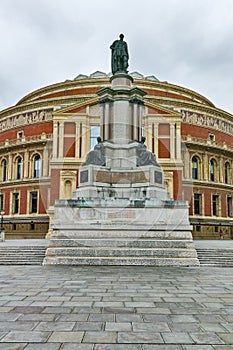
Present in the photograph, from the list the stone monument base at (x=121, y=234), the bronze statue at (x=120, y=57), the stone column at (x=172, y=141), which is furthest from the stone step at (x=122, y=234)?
the stone column at (x=172, y=141)

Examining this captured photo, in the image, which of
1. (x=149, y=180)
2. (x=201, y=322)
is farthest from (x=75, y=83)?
(x=201, y=322)

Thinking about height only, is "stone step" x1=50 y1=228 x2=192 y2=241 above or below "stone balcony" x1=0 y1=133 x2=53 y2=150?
below

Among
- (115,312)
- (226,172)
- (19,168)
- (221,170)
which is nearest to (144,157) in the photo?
(115,312)

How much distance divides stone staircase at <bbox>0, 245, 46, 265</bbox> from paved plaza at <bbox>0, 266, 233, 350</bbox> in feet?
11.4

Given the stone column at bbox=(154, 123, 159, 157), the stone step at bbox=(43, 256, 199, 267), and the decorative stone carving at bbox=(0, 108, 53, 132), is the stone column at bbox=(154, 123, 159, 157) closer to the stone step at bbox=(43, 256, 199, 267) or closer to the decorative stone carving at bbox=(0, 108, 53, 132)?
the decorative stone carving at bbox=(0, 108, 53, 132)

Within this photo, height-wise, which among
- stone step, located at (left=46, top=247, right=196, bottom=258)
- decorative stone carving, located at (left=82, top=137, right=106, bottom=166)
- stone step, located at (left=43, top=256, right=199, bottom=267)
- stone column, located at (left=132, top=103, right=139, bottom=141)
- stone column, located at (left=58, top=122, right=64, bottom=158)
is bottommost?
stone step, located at (left=43, top=256, right=199, bottom=267)

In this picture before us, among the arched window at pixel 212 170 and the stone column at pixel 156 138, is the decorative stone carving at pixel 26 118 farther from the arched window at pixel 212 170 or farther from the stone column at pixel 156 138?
the arched window at pixel 212 170

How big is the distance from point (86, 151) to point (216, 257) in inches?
994

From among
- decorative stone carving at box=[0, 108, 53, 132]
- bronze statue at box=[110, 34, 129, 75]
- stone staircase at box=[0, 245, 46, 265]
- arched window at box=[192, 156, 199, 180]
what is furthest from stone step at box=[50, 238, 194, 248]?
decorative stone carving at box=[0, 108, 53, 132]

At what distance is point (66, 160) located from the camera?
3678 centimetres

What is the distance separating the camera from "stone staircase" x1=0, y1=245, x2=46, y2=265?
13.6 m

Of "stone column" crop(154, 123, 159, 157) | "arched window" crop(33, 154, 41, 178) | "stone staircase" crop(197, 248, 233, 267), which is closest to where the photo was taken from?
"stone staircase" crop(197, 248, 233, 267)

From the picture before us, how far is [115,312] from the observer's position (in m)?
5.81

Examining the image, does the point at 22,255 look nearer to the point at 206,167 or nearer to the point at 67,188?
the point at 67,188
